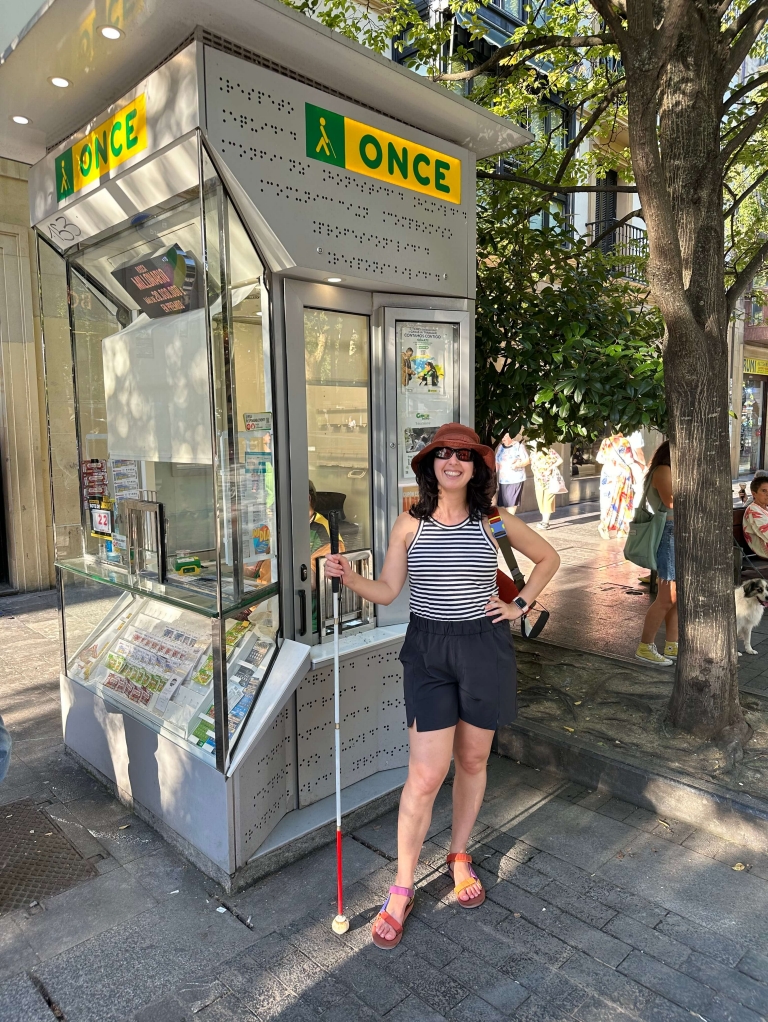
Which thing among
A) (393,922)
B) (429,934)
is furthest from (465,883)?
(393,922)

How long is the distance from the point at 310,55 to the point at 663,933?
12.7 ft

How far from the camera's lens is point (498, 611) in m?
2.89

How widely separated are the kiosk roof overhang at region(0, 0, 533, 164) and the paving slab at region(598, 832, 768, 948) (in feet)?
12.3

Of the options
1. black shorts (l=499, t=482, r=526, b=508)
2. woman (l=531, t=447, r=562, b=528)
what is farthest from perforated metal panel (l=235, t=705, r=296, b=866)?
black shorts (l=499, t=482, r=526, b=508)

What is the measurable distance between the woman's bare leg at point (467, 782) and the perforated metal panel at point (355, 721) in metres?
0.77

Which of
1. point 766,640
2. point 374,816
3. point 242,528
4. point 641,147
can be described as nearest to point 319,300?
point 242,528

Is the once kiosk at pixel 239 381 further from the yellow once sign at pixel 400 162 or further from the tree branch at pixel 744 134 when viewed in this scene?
the tree branch at pixel 744 134

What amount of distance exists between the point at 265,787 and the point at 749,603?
443 centimetres

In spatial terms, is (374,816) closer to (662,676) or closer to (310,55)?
(662,676)

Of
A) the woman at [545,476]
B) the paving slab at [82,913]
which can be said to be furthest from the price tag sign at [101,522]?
the woman at [545,476]

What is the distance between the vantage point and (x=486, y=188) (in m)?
6.21

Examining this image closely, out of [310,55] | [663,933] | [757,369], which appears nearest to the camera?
[663,933]

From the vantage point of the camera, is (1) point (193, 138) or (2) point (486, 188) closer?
(1) point (193, 138)

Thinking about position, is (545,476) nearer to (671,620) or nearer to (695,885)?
(671,620)
